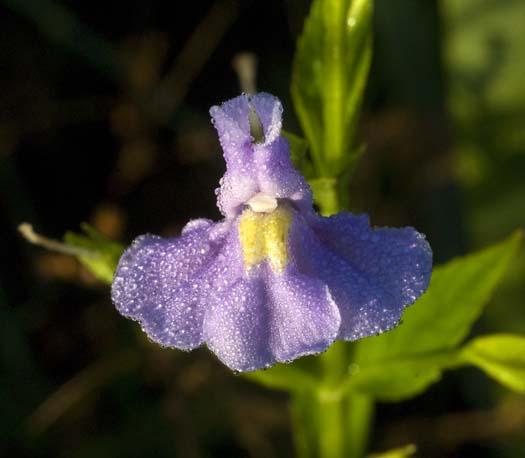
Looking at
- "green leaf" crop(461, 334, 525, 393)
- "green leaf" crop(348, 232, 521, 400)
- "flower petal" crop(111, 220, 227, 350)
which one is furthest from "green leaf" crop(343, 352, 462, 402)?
"flower petal" crop(111, 220, 227, 350)

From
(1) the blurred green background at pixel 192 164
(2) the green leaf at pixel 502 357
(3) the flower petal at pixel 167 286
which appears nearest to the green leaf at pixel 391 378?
(2) the green leaf at pixel 502 357

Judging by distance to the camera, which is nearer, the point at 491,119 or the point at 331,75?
the point at 331,75

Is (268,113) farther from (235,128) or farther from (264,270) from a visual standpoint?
(264,270)

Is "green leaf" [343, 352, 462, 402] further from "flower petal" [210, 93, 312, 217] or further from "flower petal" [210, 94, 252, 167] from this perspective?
"flower petal" [210, 94, 252, 167]

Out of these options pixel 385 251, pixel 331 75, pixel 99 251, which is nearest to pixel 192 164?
pixel 99 251

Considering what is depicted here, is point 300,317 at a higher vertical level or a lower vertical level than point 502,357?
higher

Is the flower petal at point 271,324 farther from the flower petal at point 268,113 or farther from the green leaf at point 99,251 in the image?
the green leaf at point 99,251

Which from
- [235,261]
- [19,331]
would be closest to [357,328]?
[235,261]

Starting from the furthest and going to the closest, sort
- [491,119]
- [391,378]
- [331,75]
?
[491,119], [391,378], [331,75]
